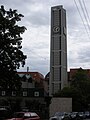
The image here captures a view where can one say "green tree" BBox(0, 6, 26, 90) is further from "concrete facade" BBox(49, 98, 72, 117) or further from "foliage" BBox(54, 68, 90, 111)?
"foliage" BBox(54, 68, 90, 111)

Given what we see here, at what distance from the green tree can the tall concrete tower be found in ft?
313

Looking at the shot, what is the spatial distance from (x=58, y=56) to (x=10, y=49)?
99642 mm

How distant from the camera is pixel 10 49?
42.4 m

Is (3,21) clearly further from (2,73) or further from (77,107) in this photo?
(77,107)

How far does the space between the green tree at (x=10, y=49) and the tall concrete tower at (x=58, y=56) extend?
9531cm

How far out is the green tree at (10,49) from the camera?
138 feet

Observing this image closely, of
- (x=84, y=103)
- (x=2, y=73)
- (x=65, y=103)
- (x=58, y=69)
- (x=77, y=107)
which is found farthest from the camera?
(x=58, y=69)

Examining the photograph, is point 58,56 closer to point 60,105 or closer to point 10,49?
point 60,105

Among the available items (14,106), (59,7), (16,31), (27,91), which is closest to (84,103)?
(27,91)

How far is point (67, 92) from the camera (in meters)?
84.8

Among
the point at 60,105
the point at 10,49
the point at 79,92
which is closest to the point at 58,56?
the point at 79,92

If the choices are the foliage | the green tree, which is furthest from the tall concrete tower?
the green tree

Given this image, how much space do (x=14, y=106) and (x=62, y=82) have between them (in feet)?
222

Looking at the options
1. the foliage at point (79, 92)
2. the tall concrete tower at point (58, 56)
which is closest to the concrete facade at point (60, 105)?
the foliage at point (79, 92)
